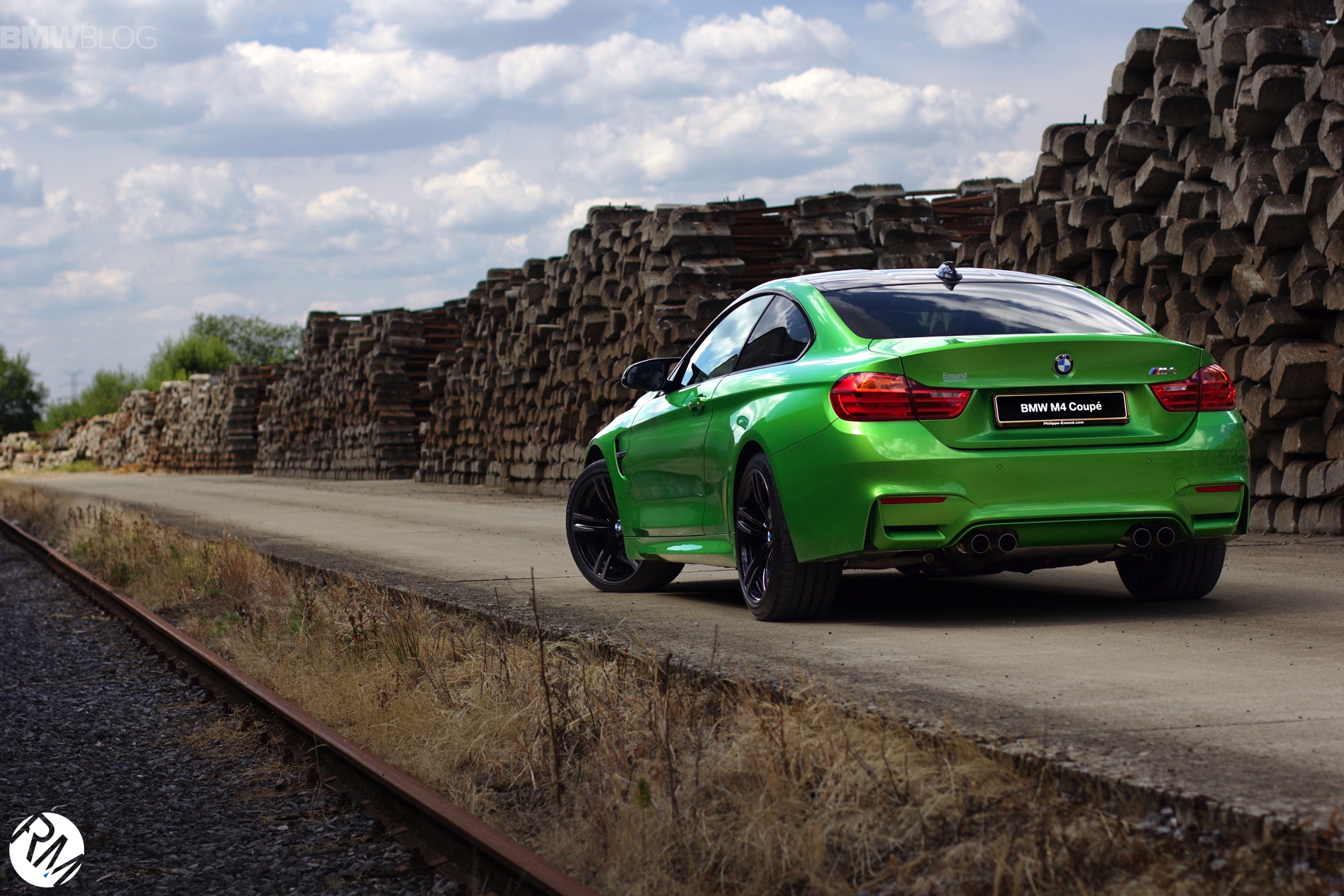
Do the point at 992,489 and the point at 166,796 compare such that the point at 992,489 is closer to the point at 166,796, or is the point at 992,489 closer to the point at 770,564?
the point at 770,564

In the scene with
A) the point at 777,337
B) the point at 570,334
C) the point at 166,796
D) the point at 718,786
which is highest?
the point at 570,334

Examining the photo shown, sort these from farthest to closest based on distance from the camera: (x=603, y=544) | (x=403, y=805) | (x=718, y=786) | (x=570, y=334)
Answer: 1. (x=570, y=334)
2. (x=603, y=544)
3. (x=403, y=805)
4. (x=718, y=786)

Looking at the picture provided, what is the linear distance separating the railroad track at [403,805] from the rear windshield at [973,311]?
8.53 ft

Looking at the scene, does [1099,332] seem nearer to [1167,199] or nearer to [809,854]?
[809,854]

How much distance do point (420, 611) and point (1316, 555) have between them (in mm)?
5304

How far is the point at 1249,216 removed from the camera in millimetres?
10156

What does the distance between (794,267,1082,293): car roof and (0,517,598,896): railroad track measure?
288 centimetres

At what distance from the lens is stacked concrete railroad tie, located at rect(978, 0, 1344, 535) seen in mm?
9672

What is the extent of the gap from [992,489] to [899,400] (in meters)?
0.48

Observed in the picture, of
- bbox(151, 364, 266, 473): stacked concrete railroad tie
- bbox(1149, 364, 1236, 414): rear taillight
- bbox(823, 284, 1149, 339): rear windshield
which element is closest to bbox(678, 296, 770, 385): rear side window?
bbox(823, 284, 1149, 339): rear windshield

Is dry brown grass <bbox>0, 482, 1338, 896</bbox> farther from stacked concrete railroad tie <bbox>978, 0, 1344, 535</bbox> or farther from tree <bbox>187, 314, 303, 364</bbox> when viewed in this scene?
tree <bbox>187, 314, 303, 364</bbox>

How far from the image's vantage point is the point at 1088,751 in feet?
11.3

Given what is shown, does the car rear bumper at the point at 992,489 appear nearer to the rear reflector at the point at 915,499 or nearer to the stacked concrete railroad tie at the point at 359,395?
the rear reflector at the point at 915,499

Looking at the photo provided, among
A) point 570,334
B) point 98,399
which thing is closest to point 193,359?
point 98,399
